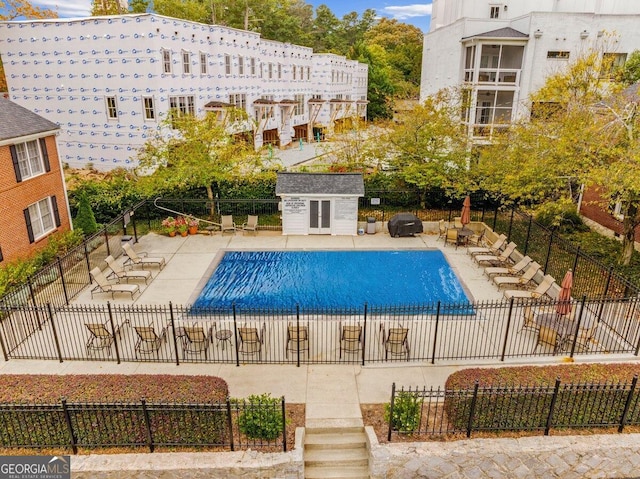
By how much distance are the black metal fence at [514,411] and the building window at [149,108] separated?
90.8 ft

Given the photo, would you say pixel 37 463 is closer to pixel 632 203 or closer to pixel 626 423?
pixel 626 423

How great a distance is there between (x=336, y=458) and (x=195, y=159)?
18.3 m

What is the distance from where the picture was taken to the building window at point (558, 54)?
31.8 m

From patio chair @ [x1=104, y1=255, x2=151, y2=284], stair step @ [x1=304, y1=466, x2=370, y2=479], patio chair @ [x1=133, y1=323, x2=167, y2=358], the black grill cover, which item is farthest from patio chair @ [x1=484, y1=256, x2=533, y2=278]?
patio chair @ [x1=104, y1=255, x2=151, y2=284]

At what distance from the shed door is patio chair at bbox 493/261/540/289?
9.21m

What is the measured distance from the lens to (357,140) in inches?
1133

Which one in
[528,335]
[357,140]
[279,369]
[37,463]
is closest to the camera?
[37,463]

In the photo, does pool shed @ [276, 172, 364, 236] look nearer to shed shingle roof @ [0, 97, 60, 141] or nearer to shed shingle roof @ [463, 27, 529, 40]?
shed shingle roof @ [0, 97, 60, 141]

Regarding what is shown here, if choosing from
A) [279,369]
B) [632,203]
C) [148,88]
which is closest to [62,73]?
[148,88]

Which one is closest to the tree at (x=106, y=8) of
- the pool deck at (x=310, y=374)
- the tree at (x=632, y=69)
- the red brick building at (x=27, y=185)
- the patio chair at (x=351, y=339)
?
the red brick building at (x=27, y=185)

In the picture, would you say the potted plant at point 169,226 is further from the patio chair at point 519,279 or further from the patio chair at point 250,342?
the patio chair at point 519,279

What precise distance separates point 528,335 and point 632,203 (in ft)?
22.8

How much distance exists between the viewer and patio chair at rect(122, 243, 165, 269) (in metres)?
19.5

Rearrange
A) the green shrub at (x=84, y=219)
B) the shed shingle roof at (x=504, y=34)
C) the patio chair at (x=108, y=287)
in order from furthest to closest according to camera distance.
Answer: the shed shingle roof at (x=504, y=34) < the green shrub at (x=84, y=219) < the patio chair at (x=108, y=287)
